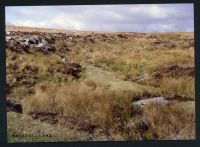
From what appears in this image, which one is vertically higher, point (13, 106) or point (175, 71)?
point (175, 71)

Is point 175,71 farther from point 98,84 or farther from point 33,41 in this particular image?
point 33,41

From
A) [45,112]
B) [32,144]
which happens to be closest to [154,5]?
[45,112]

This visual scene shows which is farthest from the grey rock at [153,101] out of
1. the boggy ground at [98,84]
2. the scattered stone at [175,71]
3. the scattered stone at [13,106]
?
the scattered stone at [13,106]

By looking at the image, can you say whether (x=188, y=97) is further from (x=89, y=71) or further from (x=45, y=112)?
(x=45, y=112)

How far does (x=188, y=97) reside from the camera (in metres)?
8.89

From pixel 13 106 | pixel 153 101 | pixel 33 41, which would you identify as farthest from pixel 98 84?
pixel 13 106

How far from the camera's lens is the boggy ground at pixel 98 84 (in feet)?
28.5

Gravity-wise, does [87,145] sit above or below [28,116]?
below

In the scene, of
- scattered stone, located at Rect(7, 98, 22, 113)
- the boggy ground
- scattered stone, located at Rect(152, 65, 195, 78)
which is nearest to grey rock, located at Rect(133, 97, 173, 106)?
the boggy ground

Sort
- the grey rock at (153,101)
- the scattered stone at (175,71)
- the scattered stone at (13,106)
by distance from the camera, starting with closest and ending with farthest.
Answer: the scattered stone at (13,106) < the grey rock at (153,101) < the scattered stone at (175,71)

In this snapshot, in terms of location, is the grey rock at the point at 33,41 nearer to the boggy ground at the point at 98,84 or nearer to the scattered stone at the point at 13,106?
the boggy ground at the point at 98,84

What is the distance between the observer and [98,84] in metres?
8.93

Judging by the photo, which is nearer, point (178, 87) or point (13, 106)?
point (13, 106)

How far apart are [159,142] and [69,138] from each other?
1.68 meters
